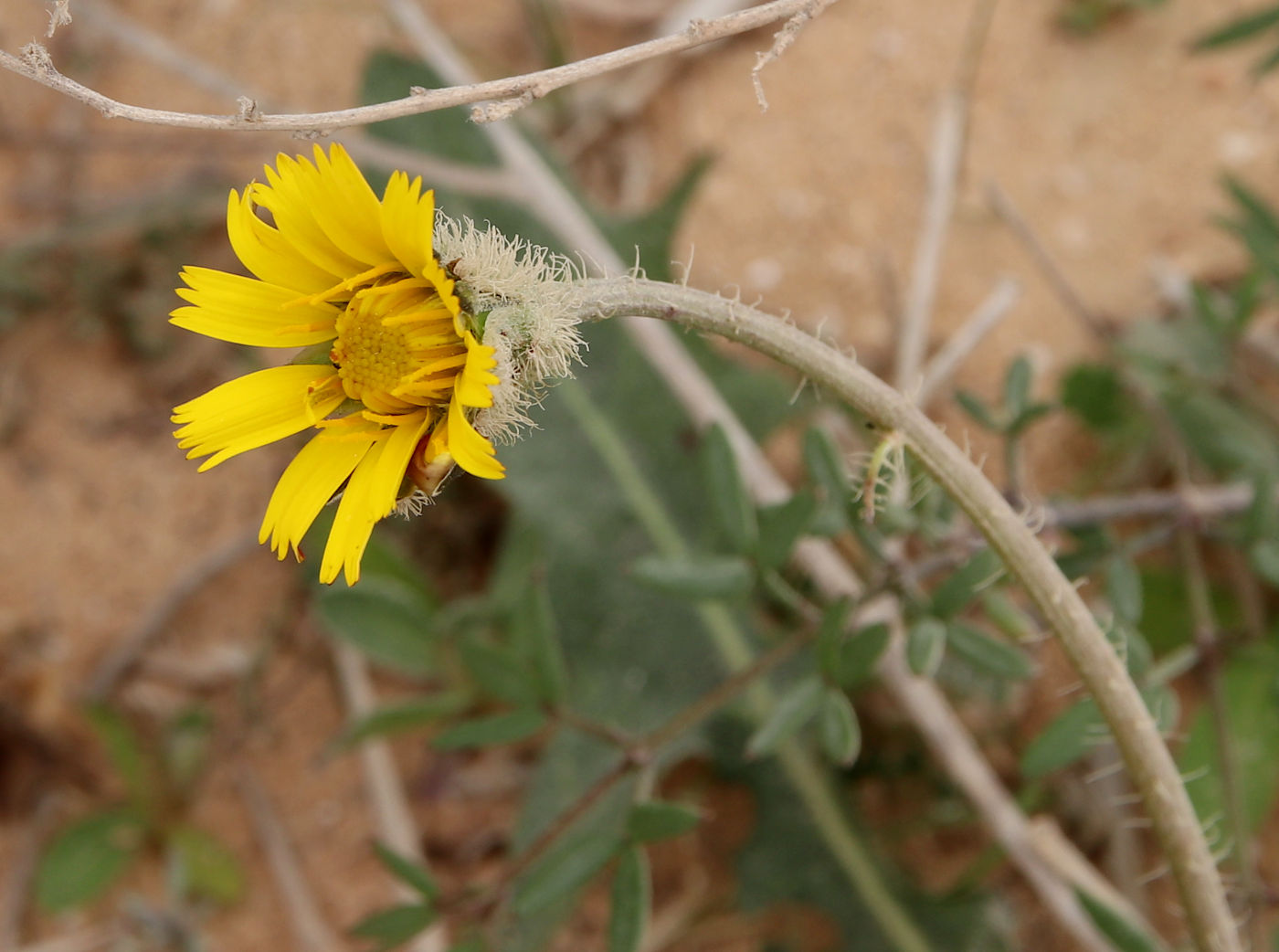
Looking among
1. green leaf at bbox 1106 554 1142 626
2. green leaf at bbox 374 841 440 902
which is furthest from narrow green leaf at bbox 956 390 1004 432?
green leaf at bbox 374 841 440 902

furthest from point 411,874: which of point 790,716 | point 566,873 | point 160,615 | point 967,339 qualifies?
point 967,339

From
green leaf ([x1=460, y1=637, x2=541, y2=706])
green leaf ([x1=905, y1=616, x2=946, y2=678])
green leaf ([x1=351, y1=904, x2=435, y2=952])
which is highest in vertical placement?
green leaf ([x1=460, y1=637, x2=541, y2=706])

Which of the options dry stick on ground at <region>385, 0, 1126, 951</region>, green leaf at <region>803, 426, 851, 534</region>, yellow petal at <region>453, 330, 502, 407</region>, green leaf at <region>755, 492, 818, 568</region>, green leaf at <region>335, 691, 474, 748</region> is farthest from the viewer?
green leaf at <region>335, 691, 474, 748</region>

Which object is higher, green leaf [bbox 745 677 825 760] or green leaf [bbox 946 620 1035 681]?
green leaf [bbox 745 677 825 760]

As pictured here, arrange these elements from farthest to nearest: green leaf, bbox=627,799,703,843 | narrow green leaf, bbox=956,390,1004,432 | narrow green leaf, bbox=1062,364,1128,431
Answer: narrow green leaf, bbox=1062,364,1128,431 → narrow green leaf, bbox=956,390,1004,432 → green leaf, bbox=627,799,703,843

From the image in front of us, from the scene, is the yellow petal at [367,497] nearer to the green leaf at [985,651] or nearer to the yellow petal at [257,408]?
the yellow petal at [257,408]

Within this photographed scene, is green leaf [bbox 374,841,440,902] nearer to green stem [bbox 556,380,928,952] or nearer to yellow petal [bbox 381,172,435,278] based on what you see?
green stem [bbox 556,380,928,952]

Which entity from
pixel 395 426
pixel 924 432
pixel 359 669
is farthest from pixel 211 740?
pixel 924 432
